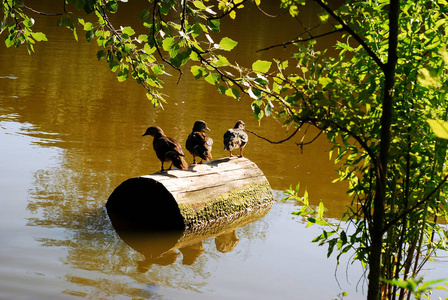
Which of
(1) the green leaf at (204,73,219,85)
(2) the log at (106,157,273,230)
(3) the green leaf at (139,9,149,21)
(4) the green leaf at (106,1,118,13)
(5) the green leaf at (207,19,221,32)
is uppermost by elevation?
(4) the green leaf at (106,1,118,13)

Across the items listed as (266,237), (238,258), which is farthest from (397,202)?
(266,237)

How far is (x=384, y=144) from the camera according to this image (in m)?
2.41

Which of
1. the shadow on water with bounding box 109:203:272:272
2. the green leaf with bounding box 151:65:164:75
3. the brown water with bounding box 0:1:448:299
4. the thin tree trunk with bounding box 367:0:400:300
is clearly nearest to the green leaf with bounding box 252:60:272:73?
the thin tree trunk with bounding box 367:0:400:300

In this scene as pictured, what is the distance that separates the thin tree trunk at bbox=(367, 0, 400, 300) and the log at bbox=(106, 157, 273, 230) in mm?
3846

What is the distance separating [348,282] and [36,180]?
13.4 feet

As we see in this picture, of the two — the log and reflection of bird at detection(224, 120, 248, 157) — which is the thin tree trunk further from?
reflection of bird at detection(224, 120, 248, 157)

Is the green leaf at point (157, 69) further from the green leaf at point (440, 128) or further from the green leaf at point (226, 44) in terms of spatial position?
the green leaf at point (440, 128)

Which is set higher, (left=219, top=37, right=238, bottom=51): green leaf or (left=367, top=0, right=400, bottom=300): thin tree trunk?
(left=219, top=37, right=238, bottom=51): green leaf

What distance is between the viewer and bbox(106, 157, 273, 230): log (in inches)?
247

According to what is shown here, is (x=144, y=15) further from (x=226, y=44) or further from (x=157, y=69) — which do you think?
(x=157, y=69)

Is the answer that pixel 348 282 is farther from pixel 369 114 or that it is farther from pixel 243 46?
pixel 243 46

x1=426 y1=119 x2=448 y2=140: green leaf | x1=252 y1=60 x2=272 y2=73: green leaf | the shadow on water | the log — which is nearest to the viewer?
x1=426 y1=119 x2=448 y2=140: green leaf

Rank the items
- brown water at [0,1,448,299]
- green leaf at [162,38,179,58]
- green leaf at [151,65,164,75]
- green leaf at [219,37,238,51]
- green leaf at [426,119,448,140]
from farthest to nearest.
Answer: brown water at [0,1,448,299], green leaf at [151,65,164,75], green leaf at [162,38,179,58], green leaf at [219,37,238,51], green leaf at [426,119,448,140]

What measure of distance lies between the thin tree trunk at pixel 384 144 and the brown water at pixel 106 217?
8.48ft
